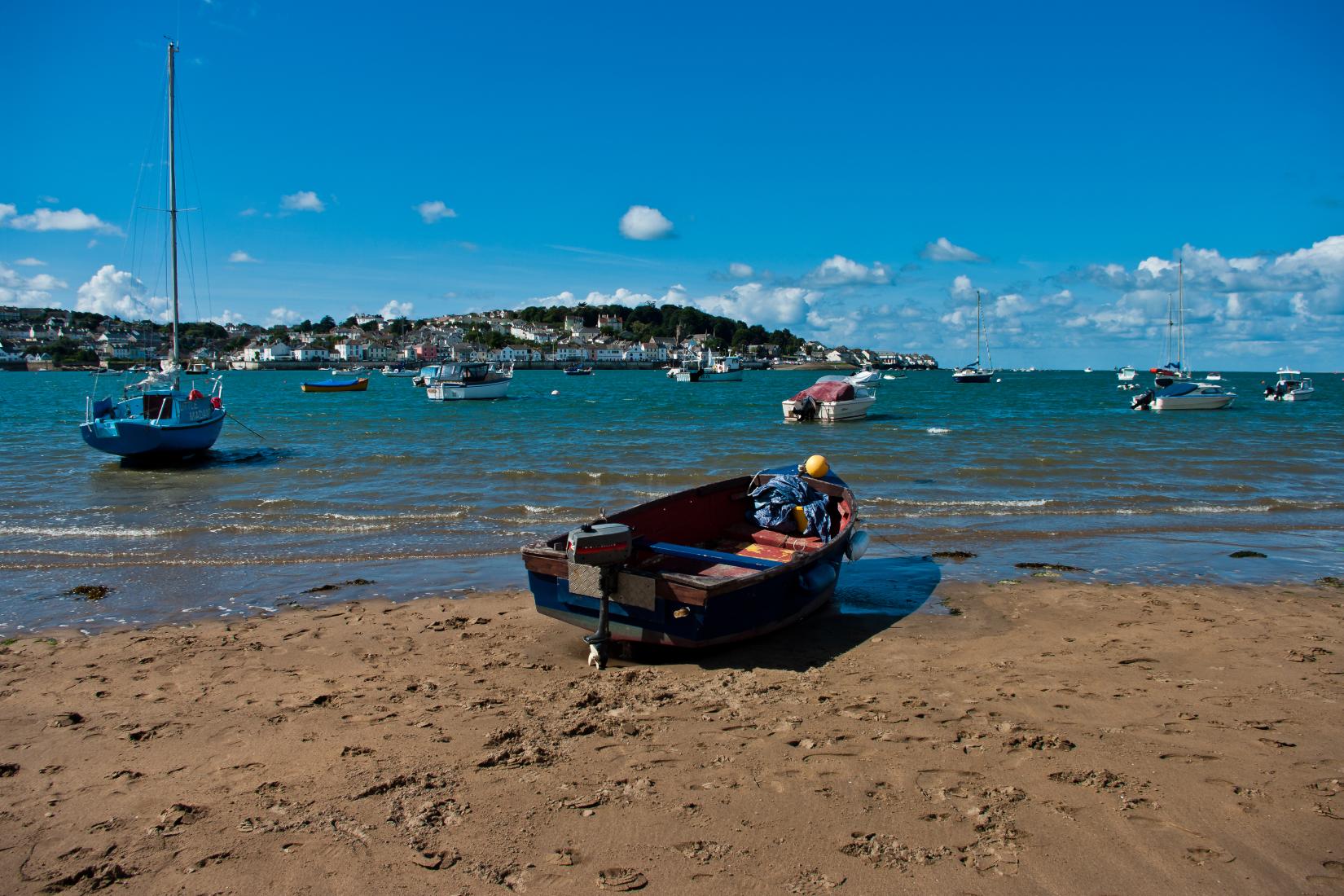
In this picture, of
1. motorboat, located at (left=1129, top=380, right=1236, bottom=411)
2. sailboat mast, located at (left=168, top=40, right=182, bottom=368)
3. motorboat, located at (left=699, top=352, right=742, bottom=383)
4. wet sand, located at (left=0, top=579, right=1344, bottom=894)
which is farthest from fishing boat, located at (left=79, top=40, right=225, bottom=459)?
motorboat, located at (left=699, top=352, right=742, bottom=383)

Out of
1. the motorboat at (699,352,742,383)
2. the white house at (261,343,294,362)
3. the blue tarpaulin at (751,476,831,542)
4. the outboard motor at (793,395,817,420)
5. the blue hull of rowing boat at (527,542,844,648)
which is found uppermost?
the white house at (261,343,294,362)

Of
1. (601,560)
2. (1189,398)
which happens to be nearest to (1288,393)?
(1189,398)

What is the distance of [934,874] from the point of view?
371 cm

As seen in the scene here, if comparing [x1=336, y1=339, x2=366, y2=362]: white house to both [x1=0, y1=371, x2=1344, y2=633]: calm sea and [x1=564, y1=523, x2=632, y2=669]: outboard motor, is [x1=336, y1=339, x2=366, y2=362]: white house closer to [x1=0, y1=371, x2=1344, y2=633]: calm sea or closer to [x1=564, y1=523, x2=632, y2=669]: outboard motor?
[x1=0, y1=371, x2=1344, y2=633]: calm sea

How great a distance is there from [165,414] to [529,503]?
39.7ft

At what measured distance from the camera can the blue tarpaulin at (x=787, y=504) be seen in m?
9.60

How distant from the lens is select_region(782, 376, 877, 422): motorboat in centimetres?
3838

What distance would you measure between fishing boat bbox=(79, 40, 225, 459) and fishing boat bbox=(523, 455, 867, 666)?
1743 centimetres

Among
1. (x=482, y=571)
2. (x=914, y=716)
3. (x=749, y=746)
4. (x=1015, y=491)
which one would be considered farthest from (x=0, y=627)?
(x=1015, y=491)

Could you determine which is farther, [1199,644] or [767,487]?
[767,487]

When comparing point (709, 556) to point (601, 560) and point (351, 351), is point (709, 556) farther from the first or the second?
point (351, 351)

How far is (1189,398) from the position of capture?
46.1 metres

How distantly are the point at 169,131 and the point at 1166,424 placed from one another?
132ft

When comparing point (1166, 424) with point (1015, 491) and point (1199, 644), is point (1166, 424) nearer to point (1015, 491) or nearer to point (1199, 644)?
point (1015, 491)
